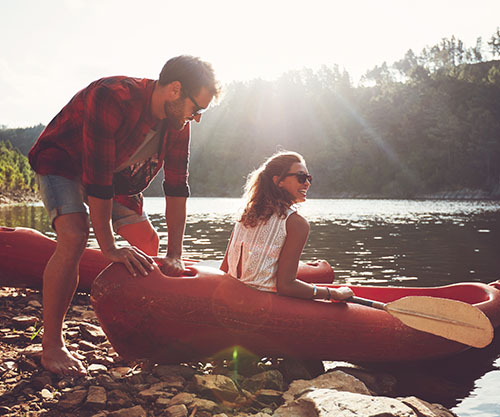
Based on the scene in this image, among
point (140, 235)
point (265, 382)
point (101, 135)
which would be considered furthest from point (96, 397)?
point (140, 235)

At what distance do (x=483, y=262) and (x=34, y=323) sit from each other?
8546 millimetres

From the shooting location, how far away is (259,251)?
9.55 ft

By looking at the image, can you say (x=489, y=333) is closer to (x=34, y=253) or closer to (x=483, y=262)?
(x=34, y=253)

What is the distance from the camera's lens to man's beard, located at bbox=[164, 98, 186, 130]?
248 cm

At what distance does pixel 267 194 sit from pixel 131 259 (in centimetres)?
99

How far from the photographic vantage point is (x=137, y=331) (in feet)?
8.95

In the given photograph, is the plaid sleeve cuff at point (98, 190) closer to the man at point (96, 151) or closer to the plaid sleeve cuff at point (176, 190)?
the man at point (96, 151)

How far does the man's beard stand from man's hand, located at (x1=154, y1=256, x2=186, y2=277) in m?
0.89

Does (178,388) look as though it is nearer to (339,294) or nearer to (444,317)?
(339,294)

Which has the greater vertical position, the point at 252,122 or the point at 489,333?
the point at 252,122

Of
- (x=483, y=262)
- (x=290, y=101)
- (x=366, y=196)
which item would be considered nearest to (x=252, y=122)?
(x=290, y=101)

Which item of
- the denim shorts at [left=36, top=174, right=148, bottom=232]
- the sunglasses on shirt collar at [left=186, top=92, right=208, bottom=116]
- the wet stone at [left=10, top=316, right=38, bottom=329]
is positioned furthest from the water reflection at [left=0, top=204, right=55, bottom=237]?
the sunglasses on shirt collar at [left=186, top=92, right=208, bottom=116]

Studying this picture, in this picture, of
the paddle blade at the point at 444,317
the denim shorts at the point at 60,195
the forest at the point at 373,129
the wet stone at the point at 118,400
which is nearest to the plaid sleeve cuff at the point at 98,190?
the denim shorts at the point at 60,195

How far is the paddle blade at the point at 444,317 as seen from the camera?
3334 mm
